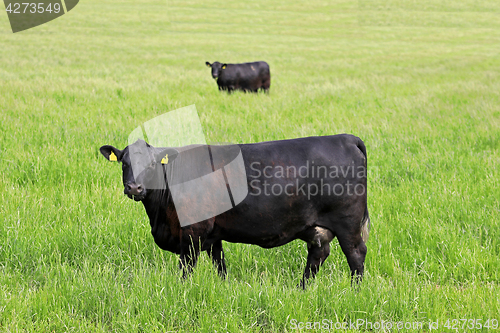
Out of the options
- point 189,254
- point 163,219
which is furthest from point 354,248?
point 163,219

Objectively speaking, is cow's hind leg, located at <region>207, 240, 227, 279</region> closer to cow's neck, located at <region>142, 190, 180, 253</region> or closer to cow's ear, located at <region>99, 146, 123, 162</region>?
cow's neck, located at <region>142, 190, 180, 253</region>

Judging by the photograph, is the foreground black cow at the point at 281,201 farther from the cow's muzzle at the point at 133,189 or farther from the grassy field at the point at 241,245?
the grassy field at the point at 241,245

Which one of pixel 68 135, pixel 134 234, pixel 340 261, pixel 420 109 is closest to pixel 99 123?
pixel 68 135

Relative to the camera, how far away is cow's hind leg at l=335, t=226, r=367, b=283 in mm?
3844

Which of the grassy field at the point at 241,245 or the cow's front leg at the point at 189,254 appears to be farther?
the cow's front leg at the point at 189,254

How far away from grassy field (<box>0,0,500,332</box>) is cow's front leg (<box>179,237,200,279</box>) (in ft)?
0.50

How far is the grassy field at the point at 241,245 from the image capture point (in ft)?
10.8

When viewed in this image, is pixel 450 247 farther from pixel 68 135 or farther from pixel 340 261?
pixel 68 135

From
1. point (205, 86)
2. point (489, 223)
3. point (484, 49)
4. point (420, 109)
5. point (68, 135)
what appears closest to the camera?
point (489, 223)

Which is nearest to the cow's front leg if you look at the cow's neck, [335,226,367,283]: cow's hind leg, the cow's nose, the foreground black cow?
the foreground black cow

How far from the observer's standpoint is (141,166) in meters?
3.53

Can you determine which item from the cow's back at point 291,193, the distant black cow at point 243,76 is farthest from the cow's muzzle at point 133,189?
the distant black cow at point 243,76

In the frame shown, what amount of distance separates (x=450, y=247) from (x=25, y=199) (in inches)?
178

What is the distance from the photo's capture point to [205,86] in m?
15.5
